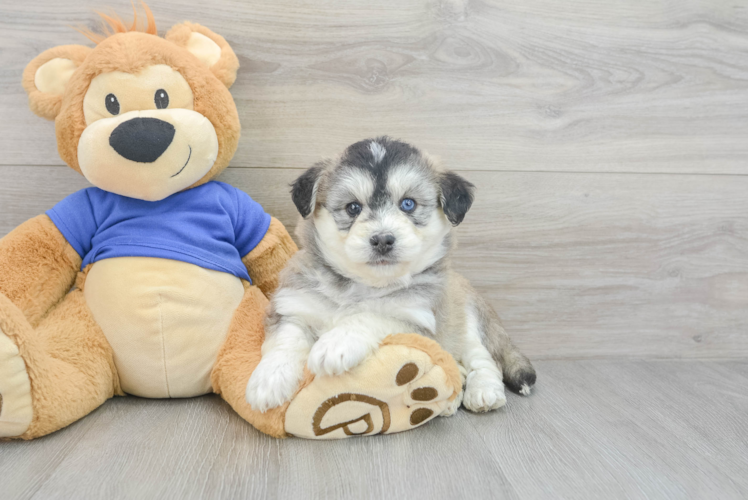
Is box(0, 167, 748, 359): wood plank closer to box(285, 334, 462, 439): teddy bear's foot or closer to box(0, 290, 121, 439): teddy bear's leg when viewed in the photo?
box(285, 334, 462, 439): teddy bear's foot

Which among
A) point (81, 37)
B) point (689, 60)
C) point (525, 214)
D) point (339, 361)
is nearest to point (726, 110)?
point (689, 60)

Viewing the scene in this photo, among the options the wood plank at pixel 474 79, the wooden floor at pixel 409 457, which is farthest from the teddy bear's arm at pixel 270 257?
the wooden floor at pixel 409 457

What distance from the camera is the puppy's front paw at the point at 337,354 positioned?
→ 4.45 ft

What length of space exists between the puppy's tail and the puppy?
18cm

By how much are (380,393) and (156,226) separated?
0.89 meters

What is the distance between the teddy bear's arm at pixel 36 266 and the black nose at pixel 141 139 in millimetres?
408

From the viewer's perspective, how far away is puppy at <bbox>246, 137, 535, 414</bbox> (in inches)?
56.6

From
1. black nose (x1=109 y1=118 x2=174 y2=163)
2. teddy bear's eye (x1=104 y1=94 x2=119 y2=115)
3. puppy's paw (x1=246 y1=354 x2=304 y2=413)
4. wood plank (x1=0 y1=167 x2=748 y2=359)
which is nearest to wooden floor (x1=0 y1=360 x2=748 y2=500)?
puppy's paw (x1=246 y1=354 x2=304 y2=413)

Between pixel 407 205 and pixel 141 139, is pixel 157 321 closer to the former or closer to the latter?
pixel 141 139

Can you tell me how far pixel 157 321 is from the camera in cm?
159

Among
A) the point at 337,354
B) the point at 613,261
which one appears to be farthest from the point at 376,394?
the point at 613,261

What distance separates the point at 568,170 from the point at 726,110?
755 millimetres

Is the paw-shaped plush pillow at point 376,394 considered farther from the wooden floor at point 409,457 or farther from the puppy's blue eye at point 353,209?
the puppy's blue eye at point 353,209

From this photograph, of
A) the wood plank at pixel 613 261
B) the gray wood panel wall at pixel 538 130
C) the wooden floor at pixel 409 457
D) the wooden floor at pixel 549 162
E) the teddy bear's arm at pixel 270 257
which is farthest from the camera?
the wood plank at pixel 613 261
